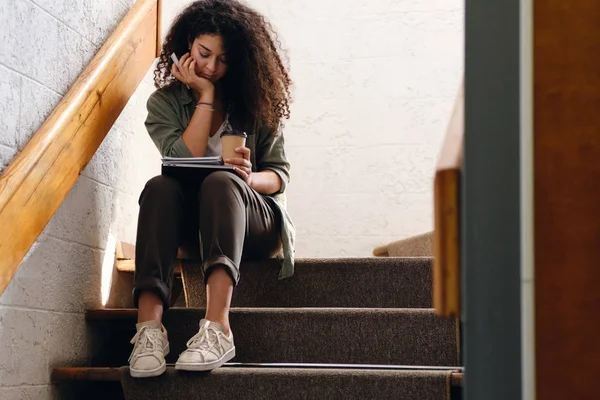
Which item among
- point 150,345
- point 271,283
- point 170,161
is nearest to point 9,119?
point 170,161

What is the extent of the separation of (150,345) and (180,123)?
0.75 m

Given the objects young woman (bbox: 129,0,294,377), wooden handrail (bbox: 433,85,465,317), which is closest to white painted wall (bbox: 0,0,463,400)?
young woman (bbox: 129,0,294,377)

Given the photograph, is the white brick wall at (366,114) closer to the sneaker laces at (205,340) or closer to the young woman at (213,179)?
the young woman at (213,179)

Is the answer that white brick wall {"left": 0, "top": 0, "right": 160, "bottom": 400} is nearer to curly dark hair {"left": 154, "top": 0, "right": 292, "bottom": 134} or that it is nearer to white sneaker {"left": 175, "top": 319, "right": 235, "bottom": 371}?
curly dark hair {"left": 154, "top": 0, "right": 292, "bottom": 134}

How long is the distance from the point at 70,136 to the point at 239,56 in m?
0.70

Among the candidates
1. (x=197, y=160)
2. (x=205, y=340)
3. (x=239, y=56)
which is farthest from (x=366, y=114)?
(x=205, y=340)

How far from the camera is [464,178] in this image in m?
0.73

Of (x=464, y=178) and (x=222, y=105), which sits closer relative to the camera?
(x=464, y=178)

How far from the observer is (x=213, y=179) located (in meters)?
2.01

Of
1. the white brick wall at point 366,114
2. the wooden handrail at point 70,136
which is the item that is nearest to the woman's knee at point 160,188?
the wooden handrail at point 70,136

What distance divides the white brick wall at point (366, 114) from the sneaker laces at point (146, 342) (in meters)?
1.67

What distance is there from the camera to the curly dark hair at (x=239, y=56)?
2391 millimetres

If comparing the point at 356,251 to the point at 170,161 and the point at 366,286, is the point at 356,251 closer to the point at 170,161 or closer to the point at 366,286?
the point at 366,286

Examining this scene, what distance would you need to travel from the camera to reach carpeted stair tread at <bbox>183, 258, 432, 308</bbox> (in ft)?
7.63
